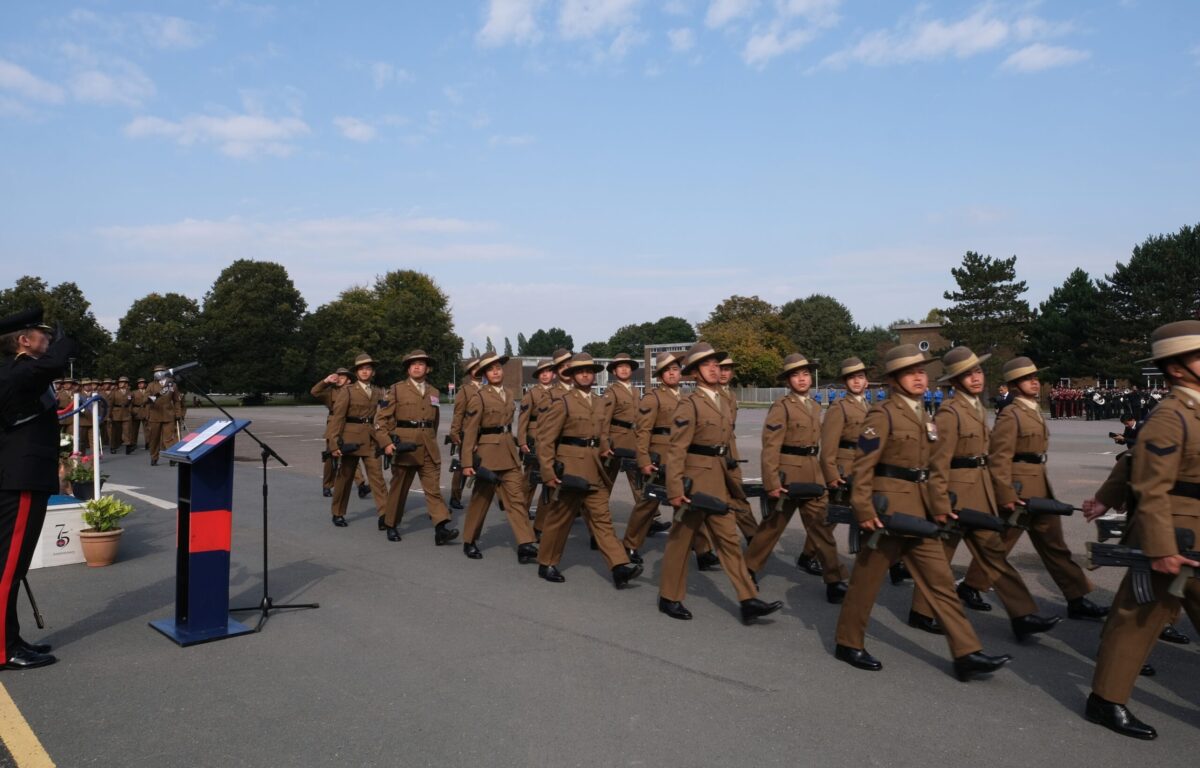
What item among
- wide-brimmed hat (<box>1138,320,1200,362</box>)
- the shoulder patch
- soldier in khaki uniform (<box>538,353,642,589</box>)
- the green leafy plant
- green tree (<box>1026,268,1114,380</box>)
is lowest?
the green leafy plant

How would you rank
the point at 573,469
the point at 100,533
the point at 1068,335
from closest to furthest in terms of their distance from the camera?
1. the point at 573,469
2. the point at 100,533
3. the point at 1068,335

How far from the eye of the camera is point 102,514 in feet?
26.5

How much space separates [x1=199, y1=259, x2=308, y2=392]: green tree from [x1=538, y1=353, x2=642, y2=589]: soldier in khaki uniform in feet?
220

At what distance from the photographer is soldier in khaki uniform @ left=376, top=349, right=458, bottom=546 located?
9.29 meters

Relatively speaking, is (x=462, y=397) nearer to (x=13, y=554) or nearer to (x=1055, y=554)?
(x=13, y=554)

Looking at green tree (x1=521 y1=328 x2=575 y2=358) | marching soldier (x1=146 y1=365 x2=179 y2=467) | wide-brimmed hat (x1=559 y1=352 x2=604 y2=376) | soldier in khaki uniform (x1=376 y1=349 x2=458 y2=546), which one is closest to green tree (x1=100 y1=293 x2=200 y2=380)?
marching soldier (x1=146 y1=365 x2=179 y2=467)

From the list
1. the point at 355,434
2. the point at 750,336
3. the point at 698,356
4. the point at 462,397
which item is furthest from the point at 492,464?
the point at 750,336

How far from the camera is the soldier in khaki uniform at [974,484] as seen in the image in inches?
223

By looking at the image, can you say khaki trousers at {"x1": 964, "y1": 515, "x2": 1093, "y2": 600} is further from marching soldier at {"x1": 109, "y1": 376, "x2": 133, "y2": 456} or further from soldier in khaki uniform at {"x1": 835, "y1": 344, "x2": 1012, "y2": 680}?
marching soldier at {"x1": 109, "y1": 376, "x2": 133, "y2": 456}

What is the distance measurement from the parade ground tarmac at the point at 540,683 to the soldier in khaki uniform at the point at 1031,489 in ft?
0.83

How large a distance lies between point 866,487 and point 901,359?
2.84 ft

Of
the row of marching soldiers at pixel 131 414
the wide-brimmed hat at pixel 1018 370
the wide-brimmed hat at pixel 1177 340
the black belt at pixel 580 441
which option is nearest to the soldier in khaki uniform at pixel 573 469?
the black belt at pixel 580 441

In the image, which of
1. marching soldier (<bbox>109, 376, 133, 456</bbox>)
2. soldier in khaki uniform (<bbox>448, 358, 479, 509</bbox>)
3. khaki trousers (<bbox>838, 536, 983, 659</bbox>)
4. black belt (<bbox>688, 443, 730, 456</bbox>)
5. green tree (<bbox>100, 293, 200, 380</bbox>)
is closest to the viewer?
khaki trousers (<bbox>838, 536, 983, 659</bbox>)

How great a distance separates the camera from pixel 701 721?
426 centimetres
